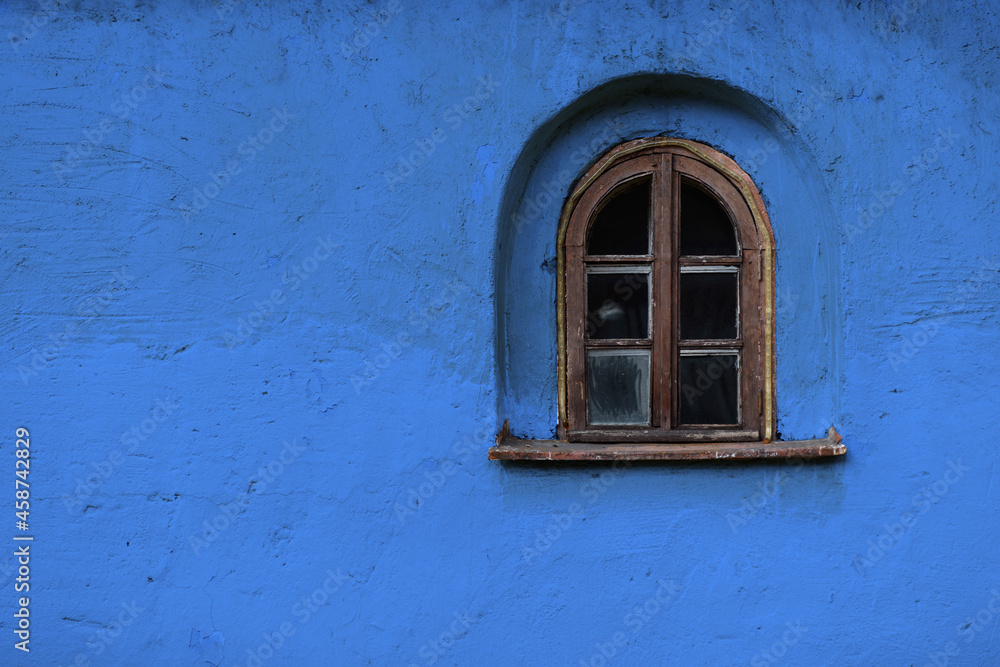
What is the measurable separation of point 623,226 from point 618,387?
0.71m

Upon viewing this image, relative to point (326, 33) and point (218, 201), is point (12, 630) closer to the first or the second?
point (218, 201)

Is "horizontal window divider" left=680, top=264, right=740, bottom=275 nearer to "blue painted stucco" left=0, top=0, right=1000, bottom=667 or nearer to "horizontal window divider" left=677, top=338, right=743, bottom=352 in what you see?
"horizontal window divider" left=677, top=338, right=743, bottom=352

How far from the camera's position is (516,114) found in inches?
101

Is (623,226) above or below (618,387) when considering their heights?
above

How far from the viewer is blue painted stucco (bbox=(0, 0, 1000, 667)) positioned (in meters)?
2.54

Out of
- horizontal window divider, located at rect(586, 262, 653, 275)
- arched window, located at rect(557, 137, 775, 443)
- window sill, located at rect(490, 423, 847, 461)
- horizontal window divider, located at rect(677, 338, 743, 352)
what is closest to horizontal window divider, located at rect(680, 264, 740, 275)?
arched window, located at rect(557, 137, 775, 443)

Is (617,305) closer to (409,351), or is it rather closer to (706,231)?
(706,231)

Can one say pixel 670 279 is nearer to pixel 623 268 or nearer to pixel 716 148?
pixel 623 268

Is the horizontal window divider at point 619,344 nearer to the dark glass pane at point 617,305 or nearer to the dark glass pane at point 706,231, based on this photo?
the dark glass pane at point 617,305

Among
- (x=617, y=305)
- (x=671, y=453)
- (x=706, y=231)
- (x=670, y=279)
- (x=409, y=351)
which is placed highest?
(x=706, y=231)

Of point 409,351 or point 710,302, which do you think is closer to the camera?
point 409,351

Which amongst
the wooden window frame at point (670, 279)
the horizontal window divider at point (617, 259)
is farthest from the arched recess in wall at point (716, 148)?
the horizontal window divider at point (617, 259)

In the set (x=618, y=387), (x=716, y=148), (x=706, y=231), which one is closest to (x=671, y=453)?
(x=618, y=387)

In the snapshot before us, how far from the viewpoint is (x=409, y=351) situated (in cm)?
256
